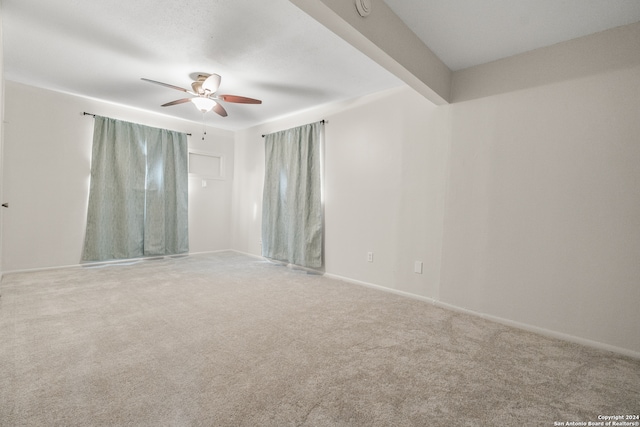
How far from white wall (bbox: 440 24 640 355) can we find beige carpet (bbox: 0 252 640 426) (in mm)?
279

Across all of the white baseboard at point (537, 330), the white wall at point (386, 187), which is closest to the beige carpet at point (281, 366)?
the white baseboard at point (537, 330)

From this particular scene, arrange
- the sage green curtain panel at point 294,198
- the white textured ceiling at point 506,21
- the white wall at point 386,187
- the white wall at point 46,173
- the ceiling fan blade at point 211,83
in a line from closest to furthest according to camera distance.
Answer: the white textured ceiling at point 506,21 → the ceiling fan blade at point 211,83 → the white wall at point 386,187 → the white wall at point 46,173 → the sage green curtain panel at point 294,198

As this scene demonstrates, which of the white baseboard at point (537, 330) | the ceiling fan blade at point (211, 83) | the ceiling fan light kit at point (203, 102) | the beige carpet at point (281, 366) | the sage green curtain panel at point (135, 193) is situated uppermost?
the ceiling fan blade at point (211, 83)

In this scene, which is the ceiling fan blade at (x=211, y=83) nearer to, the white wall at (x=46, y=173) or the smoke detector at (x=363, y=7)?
the smoke detector at (x=363, y=7)

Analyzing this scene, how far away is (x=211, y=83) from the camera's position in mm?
2867

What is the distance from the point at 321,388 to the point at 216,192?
4791 millimetres

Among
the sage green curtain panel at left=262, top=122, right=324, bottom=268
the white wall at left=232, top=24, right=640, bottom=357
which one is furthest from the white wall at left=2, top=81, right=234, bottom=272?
the white wall at left=232, top=24, right=640, bottom=357

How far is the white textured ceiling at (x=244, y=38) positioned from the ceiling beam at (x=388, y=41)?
9cm

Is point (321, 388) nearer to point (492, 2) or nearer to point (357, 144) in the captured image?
point (492, 2)

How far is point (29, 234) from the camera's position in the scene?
12.4 feet

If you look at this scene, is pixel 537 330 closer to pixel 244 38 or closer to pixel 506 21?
pixel 506 21

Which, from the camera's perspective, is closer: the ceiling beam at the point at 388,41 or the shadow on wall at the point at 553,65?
the ceiling beam at the point at 388,41

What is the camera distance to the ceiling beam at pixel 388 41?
157 cm

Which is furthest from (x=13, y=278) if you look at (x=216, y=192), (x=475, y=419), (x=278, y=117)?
(x=475, y=419)
